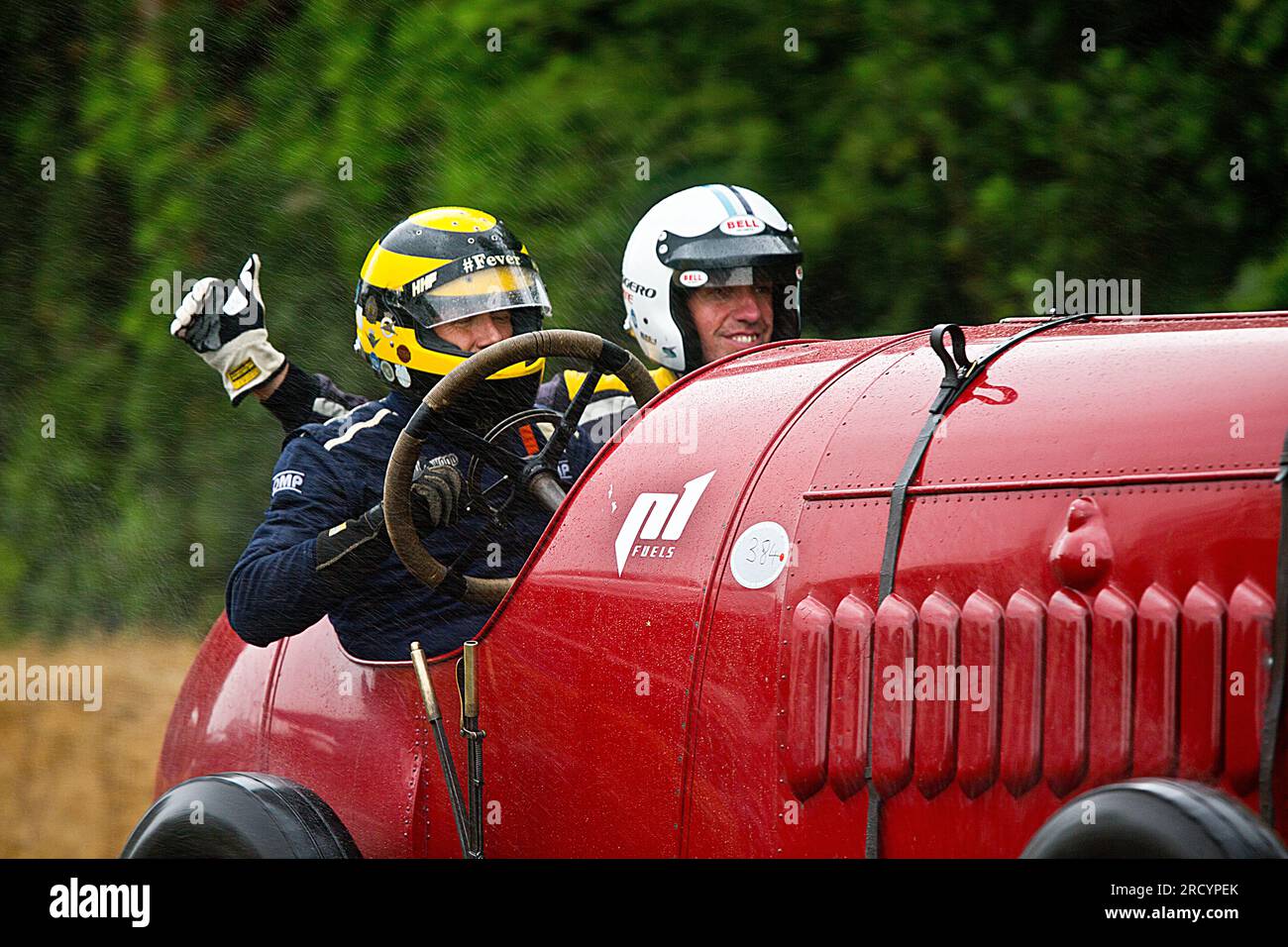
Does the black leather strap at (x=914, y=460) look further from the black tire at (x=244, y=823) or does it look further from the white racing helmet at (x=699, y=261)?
the white racing helmet at (x=699, y=261)

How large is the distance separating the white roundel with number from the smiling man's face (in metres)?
1.97

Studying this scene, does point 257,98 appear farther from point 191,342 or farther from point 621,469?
point 621,469

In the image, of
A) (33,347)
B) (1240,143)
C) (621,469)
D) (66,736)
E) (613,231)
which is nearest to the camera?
(621,469)

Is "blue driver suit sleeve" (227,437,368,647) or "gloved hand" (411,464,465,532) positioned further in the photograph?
"blue driver suit sleeve" (227,437,368,647)

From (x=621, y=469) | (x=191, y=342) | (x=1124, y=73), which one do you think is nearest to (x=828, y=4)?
(x=1124, y=73)

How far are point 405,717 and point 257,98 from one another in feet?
25.3

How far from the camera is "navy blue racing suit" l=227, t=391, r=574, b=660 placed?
3.96m

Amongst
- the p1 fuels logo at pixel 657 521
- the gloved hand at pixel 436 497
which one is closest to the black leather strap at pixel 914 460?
the p1 fuels logo at pixel 657 521

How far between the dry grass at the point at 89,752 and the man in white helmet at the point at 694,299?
4.03 meters

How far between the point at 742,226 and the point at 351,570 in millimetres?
1937

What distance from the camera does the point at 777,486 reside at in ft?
11.0
